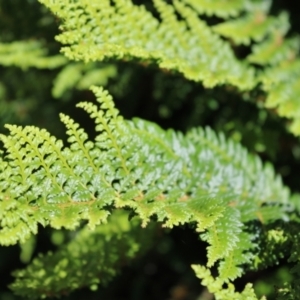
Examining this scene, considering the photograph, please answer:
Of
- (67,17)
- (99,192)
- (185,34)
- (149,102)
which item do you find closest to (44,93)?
(149,102)

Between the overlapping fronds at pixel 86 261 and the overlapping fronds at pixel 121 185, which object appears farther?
the overlapping fronds at pixel 86 261

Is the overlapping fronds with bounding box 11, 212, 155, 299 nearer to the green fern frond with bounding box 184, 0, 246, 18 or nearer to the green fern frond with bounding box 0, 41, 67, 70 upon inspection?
the green fern frond with bounding box 0, 41, 67, 70

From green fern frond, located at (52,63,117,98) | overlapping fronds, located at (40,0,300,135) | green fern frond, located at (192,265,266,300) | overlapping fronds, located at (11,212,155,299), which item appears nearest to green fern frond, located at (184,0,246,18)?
overlapping fronds, located at (40,0,300,135)

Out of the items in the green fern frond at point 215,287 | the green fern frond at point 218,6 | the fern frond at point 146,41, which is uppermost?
the green fern frond at point 218,6

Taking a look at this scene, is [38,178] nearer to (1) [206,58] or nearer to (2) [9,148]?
(2) [9,148]

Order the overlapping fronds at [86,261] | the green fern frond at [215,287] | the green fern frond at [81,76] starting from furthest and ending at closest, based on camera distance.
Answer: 1. the green fern frond at [81,76]
2. the overlapping fronds at [86,261]
3. the green fern frond at [215,287]

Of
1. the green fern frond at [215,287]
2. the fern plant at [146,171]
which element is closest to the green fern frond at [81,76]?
the fern plant at [146,171]

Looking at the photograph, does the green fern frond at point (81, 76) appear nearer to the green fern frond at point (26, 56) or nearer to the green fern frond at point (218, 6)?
the green fern frond at point (26, 56)

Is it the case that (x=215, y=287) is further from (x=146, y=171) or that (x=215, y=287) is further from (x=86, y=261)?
(x=86, y=261)
